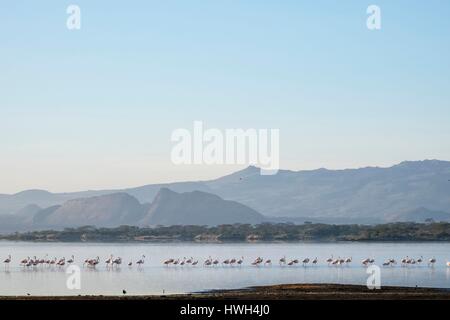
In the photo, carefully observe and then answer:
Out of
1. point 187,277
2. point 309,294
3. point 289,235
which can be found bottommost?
point 187,277

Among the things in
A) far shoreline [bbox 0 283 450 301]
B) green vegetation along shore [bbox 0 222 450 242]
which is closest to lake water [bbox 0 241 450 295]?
far shoreline [bbox 0 283 450 301]

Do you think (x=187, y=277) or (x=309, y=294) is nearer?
(x=309, y=294)

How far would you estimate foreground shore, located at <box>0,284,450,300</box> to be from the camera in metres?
49.1

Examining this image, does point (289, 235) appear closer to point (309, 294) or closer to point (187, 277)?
point (187, 277)

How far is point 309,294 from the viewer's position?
2058 inches

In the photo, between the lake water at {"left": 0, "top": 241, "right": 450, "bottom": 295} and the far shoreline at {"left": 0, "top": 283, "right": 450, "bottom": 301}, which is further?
the lake water at {"left": 0, "top": 241, "right": 450, "bottom": 295}

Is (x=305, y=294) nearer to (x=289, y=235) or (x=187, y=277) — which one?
(x=187, y=277)

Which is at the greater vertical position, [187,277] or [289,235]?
[289,235]

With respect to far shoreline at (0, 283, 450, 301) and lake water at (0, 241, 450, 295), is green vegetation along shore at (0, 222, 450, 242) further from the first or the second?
far shoreline at (0, 283, 450, 301)

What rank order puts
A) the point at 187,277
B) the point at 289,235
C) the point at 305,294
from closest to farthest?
the point at 305,294 < the point at 187,277 < the point at 289,235

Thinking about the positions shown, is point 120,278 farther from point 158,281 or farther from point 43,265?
point 43,265

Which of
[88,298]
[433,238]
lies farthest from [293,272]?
[433,238]

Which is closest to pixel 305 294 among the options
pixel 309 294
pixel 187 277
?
pixel 309 294

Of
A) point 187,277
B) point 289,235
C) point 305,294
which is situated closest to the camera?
point 305,294
